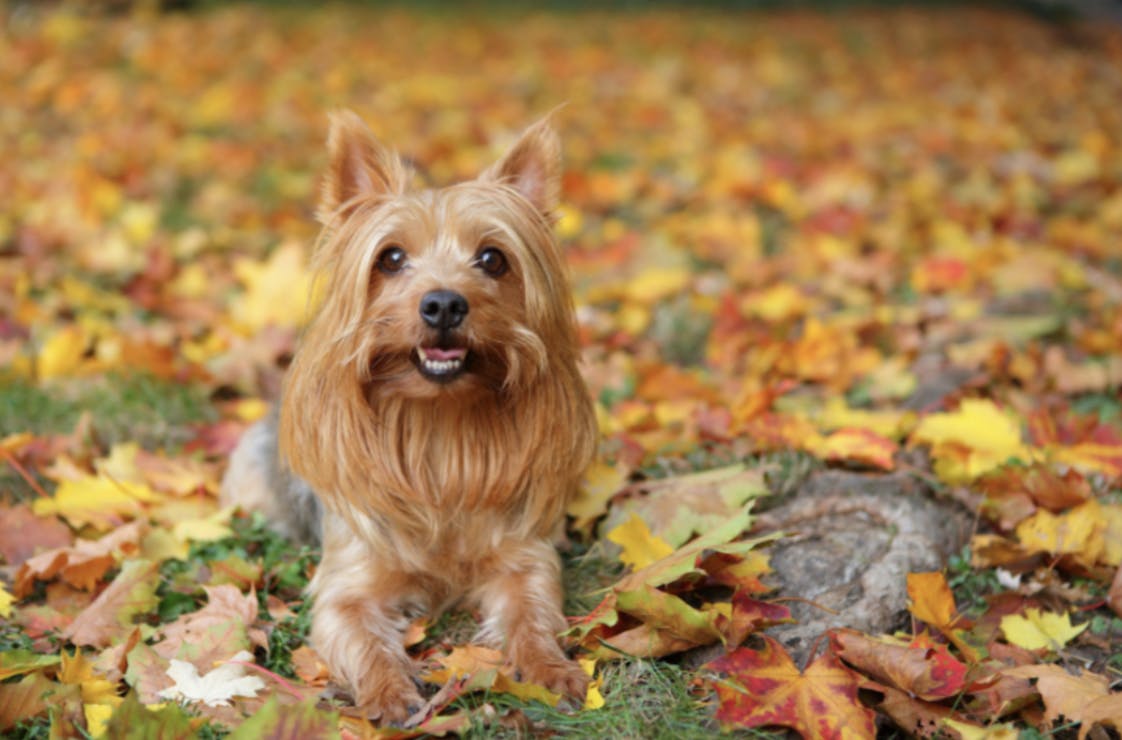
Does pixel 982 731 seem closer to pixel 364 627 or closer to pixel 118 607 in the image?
pixel 364 627

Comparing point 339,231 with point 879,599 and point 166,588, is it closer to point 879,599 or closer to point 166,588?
point 166,588

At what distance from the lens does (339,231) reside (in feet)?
9.97

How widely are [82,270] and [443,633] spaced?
384 cm

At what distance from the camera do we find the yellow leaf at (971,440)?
3.61m

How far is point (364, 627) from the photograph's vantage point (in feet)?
9.82

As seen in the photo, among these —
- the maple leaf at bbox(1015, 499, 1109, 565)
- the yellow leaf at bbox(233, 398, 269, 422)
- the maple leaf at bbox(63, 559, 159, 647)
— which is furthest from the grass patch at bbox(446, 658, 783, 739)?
the yellow leaf at bbox(233, 398, 269, 422)

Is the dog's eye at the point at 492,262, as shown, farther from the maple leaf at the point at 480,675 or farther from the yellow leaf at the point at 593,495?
the maple leaf at the point at 480,675

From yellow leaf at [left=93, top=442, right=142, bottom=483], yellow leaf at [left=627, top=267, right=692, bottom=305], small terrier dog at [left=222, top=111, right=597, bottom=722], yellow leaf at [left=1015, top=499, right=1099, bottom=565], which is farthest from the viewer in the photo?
yellow leaf at [left=627, top=267, right=692, bottom=305]

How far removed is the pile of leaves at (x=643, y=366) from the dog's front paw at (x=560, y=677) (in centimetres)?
6

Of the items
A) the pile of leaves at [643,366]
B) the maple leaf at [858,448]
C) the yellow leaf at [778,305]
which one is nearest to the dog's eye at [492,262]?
the pile of leaves at [643,366]

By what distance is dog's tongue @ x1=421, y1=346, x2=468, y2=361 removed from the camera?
110 inches

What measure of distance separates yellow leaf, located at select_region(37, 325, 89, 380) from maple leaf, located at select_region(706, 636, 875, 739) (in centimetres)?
339

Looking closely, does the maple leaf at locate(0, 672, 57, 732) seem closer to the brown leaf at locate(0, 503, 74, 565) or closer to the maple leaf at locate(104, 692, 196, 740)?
the maple leaf at locate(104, 692, 196, 740)

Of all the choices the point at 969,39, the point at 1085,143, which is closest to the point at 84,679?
the point at 1085,143
